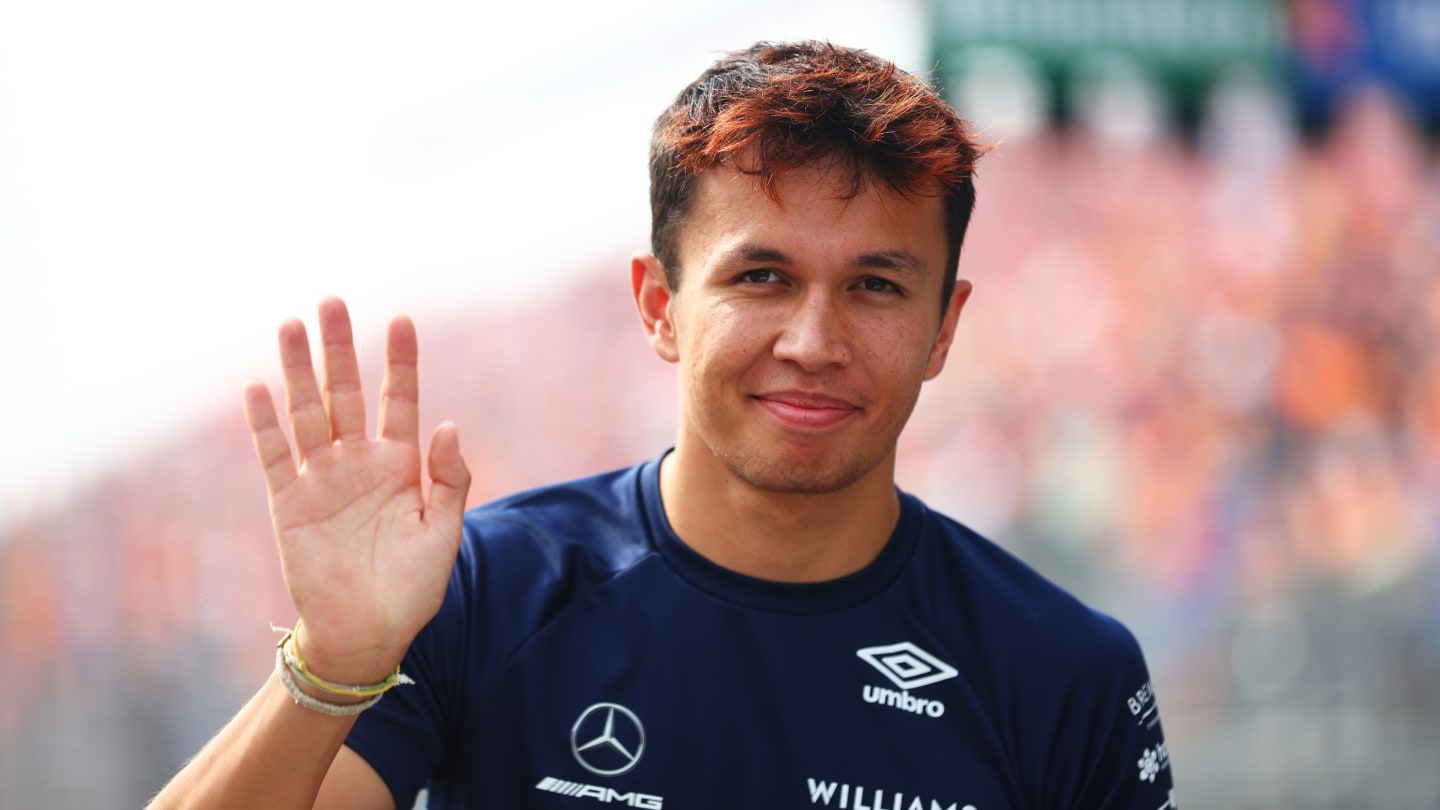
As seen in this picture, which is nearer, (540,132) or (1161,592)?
(540,132)

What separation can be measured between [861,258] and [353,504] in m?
0.80

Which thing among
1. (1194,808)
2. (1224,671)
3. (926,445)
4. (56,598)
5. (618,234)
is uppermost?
(618,234)

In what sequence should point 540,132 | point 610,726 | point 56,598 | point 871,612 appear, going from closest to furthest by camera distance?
point 610,726 < point 871,612 < point 56,598 < point 540,132

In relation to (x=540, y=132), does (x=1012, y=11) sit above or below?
above

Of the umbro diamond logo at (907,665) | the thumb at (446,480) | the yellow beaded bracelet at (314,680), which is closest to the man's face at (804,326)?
the umbro diamond logo at (907,665)

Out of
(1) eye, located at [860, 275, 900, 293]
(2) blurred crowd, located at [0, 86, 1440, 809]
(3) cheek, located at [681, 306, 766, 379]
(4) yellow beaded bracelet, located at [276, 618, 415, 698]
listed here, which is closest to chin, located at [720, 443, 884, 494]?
(3) cheek, located at [681, 306, 766, 379]

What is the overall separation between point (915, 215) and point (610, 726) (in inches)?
35.1

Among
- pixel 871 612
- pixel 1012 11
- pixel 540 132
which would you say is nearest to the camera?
pixel 871 612

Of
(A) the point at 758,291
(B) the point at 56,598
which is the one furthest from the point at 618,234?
(A) the point at 758,291

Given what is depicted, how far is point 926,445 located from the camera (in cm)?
583

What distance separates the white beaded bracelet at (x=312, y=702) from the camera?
Answer: 5.60 ft

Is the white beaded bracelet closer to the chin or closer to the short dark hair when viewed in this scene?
the chin

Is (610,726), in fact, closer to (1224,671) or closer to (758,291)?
(758,291)

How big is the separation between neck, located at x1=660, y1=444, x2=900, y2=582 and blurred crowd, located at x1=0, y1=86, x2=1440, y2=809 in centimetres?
335
